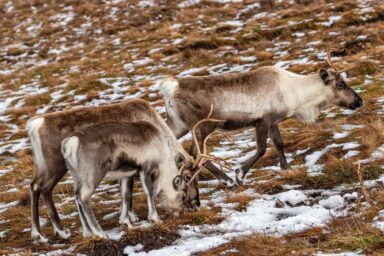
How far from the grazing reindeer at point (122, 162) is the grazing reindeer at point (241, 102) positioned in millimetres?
1292

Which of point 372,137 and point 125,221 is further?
point 372,137

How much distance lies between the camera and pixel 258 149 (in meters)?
8.23

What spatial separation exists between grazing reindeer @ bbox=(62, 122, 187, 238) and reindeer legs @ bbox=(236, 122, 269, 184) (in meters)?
1.54

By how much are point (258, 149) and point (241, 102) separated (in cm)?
81

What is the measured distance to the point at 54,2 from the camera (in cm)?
2975

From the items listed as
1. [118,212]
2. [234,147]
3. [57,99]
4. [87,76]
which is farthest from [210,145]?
[87,76]

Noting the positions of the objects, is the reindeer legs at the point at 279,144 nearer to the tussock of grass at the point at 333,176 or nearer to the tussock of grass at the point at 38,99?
the tussock of grass at the point at 333,176

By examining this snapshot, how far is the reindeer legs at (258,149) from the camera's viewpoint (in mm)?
8023

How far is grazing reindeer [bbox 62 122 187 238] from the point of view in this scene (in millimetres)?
5918

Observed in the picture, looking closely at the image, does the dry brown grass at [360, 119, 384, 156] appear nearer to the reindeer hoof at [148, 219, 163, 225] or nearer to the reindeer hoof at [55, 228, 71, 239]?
the reindeer hoof at [148, 219, 163, 225]

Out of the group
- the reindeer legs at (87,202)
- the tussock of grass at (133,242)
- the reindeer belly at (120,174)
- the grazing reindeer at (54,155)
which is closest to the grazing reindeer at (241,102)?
the grazing reindeer at (54,155)

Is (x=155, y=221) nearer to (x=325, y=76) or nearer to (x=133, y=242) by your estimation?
(x=133, y=242)

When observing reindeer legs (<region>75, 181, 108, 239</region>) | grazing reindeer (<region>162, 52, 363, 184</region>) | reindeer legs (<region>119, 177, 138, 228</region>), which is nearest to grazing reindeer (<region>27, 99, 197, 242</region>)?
reindeer legs (<region>119, 177, 138, 228</region>)

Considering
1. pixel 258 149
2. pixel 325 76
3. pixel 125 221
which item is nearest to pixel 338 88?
pixel 325 76
